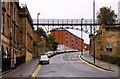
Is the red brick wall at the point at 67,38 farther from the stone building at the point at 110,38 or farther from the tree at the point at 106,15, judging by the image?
the stone building at the point at 110,38

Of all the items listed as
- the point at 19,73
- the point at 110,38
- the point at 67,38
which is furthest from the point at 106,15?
the point at 67,38

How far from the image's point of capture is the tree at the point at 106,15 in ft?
279

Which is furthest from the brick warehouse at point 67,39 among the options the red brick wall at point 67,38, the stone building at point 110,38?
the stone building at point 110,38

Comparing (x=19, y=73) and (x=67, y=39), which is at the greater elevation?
(x=67, y=39)

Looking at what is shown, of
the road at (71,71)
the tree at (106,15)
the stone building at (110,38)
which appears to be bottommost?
the road at (71,71)

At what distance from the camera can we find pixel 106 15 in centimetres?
8531

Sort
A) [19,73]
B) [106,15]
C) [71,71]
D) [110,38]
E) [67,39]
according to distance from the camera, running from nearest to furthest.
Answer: [19,73] < [71,71] < [110,38] < [106,15] < [67,39]

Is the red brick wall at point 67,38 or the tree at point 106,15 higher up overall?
the tree at point 106,15

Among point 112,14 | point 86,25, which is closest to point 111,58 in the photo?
point 86,25

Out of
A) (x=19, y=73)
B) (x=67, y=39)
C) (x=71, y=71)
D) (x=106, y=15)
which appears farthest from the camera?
(x=67, y=39)

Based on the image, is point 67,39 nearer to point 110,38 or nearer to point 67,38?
point 67,38

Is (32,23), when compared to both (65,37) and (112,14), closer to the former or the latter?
(112,14)

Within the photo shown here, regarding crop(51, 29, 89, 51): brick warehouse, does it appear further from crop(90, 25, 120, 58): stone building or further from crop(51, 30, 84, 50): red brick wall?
crop(90, 25, 120, 58): stone building

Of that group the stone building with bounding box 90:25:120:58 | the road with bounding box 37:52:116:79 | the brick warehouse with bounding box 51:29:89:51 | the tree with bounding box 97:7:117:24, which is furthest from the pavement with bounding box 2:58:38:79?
the brick warehouse with bounding box 51:29:89:51
